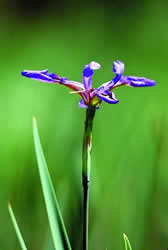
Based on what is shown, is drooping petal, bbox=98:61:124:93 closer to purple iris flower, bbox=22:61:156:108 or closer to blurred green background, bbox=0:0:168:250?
purple iris flower, bbox=22:61:156:108

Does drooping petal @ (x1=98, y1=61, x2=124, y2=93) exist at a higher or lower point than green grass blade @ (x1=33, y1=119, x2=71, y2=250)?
higher

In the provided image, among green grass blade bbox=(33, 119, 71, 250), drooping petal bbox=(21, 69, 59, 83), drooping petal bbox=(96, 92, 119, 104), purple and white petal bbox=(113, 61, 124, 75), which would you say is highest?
purple and white petal bbox=(113, 61, 124, 75)

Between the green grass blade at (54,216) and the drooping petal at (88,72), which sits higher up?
the drooping petal at (88,72)

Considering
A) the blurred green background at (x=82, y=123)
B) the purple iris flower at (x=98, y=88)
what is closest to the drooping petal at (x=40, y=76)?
the purple iris flower at (x=98, y=88)

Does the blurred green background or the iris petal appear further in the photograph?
the blurred green background

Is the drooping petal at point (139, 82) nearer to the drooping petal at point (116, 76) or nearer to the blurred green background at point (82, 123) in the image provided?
the drooping petal at point (116, 76)

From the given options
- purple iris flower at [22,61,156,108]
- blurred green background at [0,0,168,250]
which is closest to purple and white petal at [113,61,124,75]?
purple iris flower at [22,61,156,108]

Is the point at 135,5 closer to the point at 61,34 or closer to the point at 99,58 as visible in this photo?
the point at 61,34

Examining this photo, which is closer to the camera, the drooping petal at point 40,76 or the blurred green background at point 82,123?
Answer: the drooping petal at point 40,76

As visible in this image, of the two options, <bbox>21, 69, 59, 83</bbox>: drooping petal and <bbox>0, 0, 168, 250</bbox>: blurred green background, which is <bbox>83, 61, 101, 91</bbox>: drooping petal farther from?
<bbox>0, 0, 168, 250</bbox>: blurred green background
